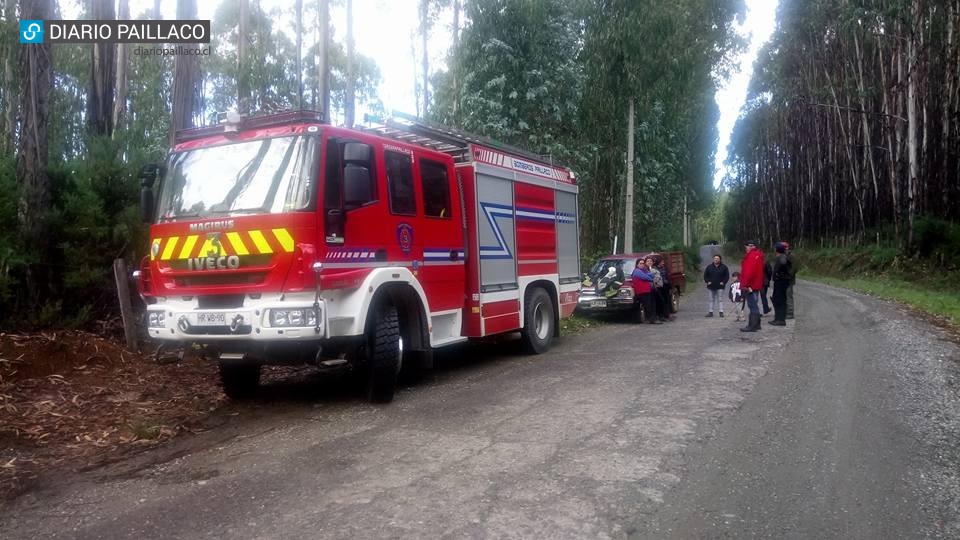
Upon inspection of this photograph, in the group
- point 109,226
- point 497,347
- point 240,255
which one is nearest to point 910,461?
point 240,255

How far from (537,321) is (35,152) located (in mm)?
7485

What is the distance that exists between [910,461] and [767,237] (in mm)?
56163

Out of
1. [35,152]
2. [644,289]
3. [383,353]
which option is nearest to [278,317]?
[383,353]

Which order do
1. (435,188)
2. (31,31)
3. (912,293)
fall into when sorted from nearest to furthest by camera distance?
(435,188)
(31,31)
(912,293)

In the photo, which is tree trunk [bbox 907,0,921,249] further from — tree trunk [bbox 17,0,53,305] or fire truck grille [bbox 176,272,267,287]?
tree trunk [bbox 17,0,53,305]

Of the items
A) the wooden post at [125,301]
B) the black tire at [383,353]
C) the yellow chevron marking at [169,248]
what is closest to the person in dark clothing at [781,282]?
the black tire at [383,353]

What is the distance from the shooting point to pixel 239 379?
739cm

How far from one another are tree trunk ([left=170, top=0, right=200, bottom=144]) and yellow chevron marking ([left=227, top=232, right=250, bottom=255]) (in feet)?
18.3

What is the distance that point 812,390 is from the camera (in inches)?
282

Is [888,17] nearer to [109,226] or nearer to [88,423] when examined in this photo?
[109,226]

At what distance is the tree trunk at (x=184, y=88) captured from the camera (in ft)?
35.9

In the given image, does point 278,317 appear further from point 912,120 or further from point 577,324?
point 912,120

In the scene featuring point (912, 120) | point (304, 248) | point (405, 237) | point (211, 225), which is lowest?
point (304, 248)

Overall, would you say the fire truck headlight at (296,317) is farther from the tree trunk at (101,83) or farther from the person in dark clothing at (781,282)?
the person in dark clothing at (781,282)
